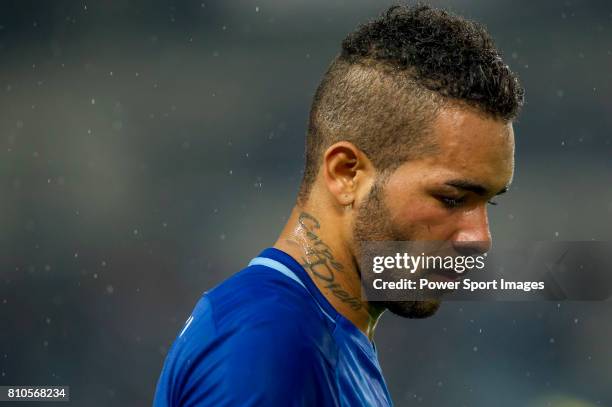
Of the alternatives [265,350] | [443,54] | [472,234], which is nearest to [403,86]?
[443,54]

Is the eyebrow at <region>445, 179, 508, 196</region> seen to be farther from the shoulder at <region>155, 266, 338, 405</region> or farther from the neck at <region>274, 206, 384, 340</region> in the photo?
the shoulder at <region>155, 266, 338, 405</region>

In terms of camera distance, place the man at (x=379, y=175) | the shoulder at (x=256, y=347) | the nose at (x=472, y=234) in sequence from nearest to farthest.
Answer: the shoulder at (x=256, y=347) < the man at (x=379, y=175) < the nose at (x=472, y=234)

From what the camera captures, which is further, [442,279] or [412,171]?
[442,279]

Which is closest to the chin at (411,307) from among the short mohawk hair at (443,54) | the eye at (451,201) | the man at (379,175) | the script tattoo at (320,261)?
the man at (379,175)

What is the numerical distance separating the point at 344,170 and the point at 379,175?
0.08 meters

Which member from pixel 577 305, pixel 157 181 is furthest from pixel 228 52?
pixel 577 305

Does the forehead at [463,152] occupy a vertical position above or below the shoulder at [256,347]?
above

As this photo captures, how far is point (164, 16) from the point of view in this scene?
8.84 metres

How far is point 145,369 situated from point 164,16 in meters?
3.56

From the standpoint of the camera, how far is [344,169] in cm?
191

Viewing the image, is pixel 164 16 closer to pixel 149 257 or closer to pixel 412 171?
pixel 149 257

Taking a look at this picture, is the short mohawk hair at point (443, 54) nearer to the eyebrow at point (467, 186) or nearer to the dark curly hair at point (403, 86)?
the dark curly hair at point (403, 86)

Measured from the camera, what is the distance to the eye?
186cm

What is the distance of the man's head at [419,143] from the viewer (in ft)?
6.07
